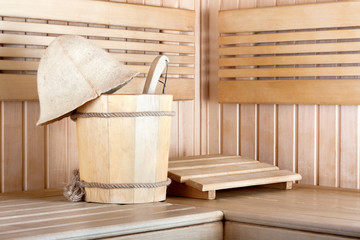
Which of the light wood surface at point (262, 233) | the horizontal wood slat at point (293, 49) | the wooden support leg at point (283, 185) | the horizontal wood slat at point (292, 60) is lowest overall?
the light wood surface at point (262, 233)

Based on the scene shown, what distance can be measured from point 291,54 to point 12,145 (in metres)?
1.48

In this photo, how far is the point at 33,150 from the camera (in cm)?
274

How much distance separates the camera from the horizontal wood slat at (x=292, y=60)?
2.87m

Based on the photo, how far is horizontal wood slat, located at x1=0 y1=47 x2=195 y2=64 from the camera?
2645 millimetres

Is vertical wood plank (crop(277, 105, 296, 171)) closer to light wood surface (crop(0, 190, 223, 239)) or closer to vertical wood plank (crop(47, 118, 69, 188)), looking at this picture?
light wood surface (crop(0, 190, 223, 239))

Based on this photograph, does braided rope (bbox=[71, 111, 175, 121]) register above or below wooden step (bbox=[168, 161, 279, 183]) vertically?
above

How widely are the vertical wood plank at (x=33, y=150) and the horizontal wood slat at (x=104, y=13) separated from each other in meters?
0.42

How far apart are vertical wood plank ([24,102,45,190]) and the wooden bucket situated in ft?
1.36

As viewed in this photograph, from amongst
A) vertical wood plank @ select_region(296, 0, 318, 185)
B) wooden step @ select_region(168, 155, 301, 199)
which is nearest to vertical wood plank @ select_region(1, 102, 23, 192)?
wooden step @ select_region(168, 155, 301, 199)

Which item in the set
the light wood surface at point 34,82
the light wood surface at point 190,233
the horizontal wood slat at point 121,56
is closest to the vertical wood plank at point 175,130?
the light wood surface at point 34,82

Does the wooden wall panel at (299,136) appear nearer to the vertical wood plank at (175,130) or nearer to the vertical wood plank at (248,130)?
the vertical wood plank at (248,130)

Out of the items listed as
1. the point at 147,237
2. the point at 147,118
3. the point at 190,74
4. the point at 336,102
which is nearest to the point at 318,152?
the point at 336,102

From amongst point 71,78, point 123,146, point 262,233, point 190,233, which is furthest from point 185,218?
point 71,78

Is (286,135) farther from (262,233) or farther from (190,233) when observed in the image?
(190,233)
